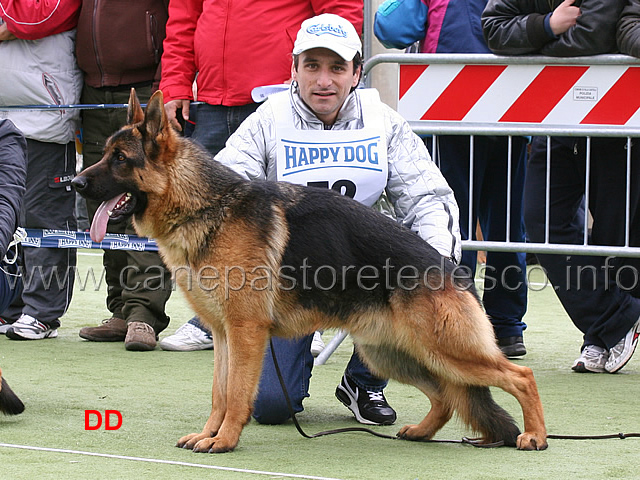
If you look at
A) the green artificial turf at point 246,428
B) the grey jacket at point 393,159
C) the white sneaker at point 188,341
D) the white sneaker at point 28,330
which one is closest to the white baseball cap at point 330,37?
the grey jacket at point 393,159

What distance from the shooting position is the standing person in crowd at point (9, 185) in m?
3.91

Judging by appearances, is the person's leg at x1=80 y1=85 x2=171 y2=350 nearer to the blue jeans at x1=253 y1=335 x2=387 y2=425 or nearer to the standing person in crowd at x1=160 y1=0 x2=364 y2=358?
the standing person in crowd at x1=160 y1=0 x2=364 y2=358

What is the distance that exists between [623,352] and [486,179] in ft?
4.36

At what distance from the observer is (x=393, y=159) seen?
422 cm

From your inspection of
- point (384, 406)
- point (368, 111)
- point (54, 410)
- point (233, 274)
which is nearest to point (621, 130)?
point (368, 111)

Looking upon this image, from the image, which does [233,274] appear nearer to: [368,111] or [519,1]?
[368,111]

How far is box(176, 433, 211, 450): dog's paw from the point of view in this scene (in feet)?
11.5

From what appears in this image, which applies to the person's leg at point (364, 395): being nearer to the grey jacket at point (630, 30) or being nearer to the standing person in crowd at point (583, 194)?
the standing person in crowd at point (583, 194)

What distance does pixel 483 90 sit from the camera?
514cm

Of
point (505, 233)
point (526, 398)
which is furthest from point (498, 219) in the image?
point (526, 398)

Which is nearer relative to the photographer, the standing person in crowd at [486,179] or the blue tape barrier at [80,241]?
the standing person in crowd at [486,179]

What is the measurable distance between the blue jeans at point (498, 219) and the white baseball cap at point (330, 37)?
1613mm

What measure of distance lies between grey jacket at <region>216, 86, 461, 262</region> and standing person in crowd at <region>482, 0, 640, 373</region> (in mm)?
1235

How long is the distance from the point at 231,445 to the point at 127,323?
2.63 metres
